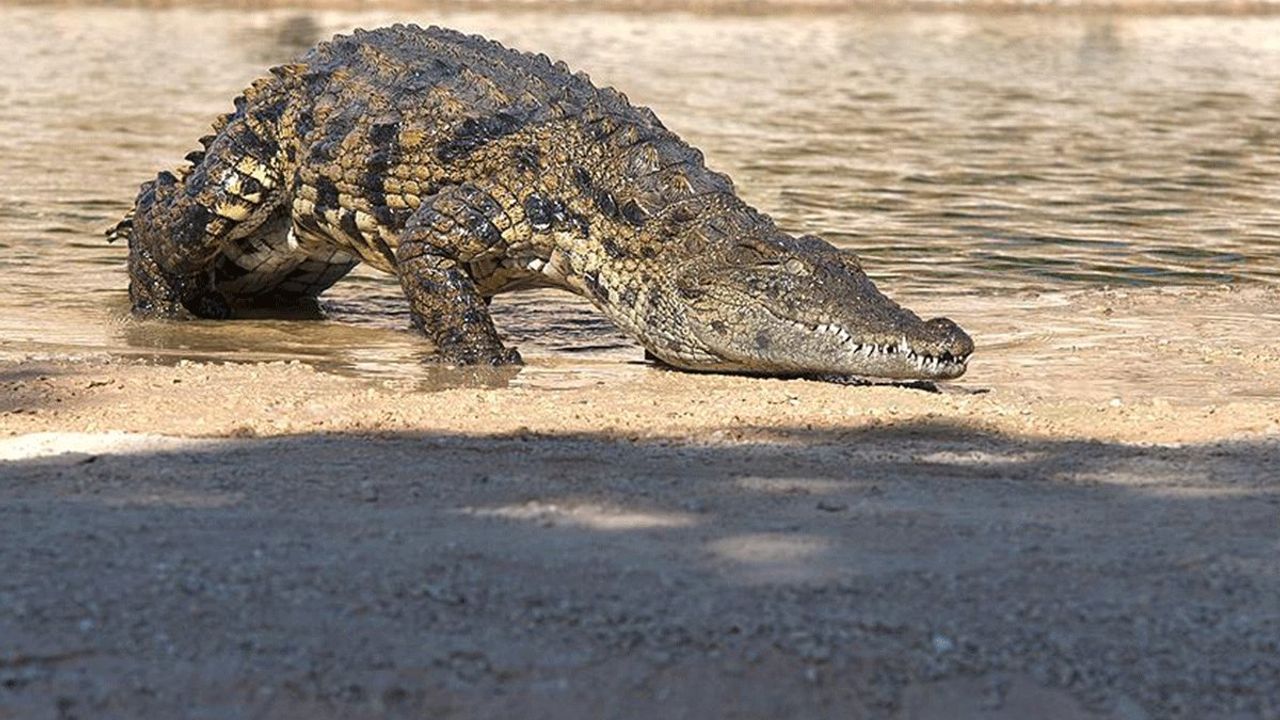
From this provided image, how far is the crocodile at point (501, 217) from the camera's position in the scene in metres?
7.18

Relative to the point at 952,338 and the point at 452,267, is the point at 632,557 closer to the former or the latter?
the point at 952,338

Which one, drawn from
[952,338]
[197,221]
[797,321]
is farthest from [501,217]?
[952,338]

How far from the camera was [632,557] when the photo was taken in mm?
4266

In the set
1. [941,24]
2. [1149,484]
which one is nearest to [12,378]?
[1149,484]

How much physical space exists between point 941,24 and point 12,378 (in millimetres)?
32186

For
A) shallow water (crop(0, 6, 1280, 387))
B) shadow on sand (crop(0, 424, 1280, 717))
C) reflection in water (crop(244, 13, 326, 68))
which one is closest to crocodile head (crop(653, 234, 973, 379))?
shallow water (crop(0, 6, 1280, 387))

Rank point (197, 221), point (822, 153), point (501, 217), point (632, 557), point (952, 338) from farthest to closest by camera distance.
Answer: point (822, 153)
point (197, 221)
point (501, 217)
point (952, 338)
point (632, 557)

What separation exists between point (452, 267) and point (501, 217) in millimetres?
287

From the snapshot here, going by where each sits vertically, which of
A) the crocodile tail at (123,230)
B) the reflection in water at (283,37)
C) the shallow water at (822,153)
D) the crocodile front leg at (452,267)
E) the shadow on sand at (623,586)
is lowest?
the reflection in water at (283,37)

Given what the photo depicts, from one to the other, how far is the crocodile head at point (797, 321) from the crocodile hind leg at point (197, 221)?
2306 mm

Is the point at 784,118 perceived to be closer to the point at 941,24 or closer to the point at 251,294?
the point at 251,294

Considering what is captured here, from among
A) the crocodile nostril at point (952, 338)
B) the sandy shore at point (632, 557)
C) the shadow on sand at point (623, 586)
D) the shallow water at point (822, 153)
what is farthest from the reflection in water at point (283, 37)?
the shadow on sand at point (623, 586)

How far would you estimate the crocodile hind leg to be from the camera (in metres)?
8.71

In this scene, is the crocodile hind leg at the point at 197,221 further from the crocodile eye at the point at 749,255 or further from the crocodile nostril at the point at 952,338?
the crocodile nostril at the point at 952,338
